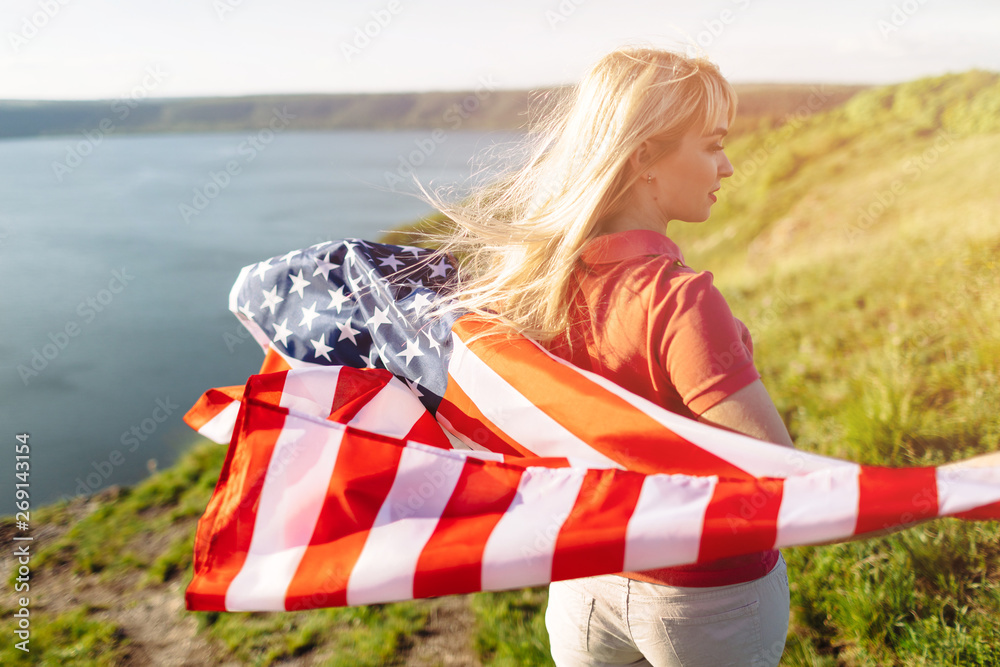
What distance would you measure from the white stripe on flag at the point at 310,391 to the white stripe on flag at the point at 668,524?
2.85 feet

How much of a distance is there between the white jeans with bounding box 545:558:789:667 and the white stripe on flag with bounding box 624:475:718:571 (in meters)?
0.20

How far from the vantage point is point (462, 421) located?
64.6 inches

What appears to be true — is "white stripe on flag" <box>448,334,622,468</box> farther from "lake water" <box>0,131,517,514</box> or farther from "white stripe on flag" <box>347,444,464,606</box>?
"lake water" <box>0,131,517,514</box>

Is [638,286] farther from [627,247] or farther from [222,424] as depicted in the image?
[222,424]

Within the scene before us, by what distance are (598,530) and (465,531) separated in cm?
29

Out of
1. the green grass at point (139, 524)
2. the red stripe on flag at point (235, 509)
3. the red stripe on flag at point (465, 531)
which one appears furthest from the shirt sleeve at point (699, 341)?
the green grass at point (139, 524)

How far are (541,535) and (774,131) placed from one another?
36.4 feet

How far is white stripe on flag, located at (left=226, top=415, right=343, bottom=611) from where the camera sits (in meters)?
1.41

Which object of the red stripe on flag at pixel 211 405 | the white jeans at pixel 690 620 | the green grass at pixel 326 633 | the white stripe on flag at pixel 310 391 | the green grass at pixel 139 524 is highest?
the white stripe on flag at pixel 310 391

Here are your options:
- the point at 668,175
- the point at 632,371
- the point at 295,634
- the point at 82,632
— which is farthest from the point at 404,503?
the point at 82,632

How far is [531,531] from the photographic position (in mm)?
1319

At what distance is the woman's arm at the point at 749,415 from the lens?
1.21m

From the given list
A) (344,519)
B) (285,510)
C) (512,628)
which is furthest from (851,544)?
(285,510)

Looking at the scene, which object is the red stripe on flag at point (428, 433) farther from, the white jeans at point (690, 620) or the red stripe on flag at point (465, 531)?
the white jeans at point (690, 620)
